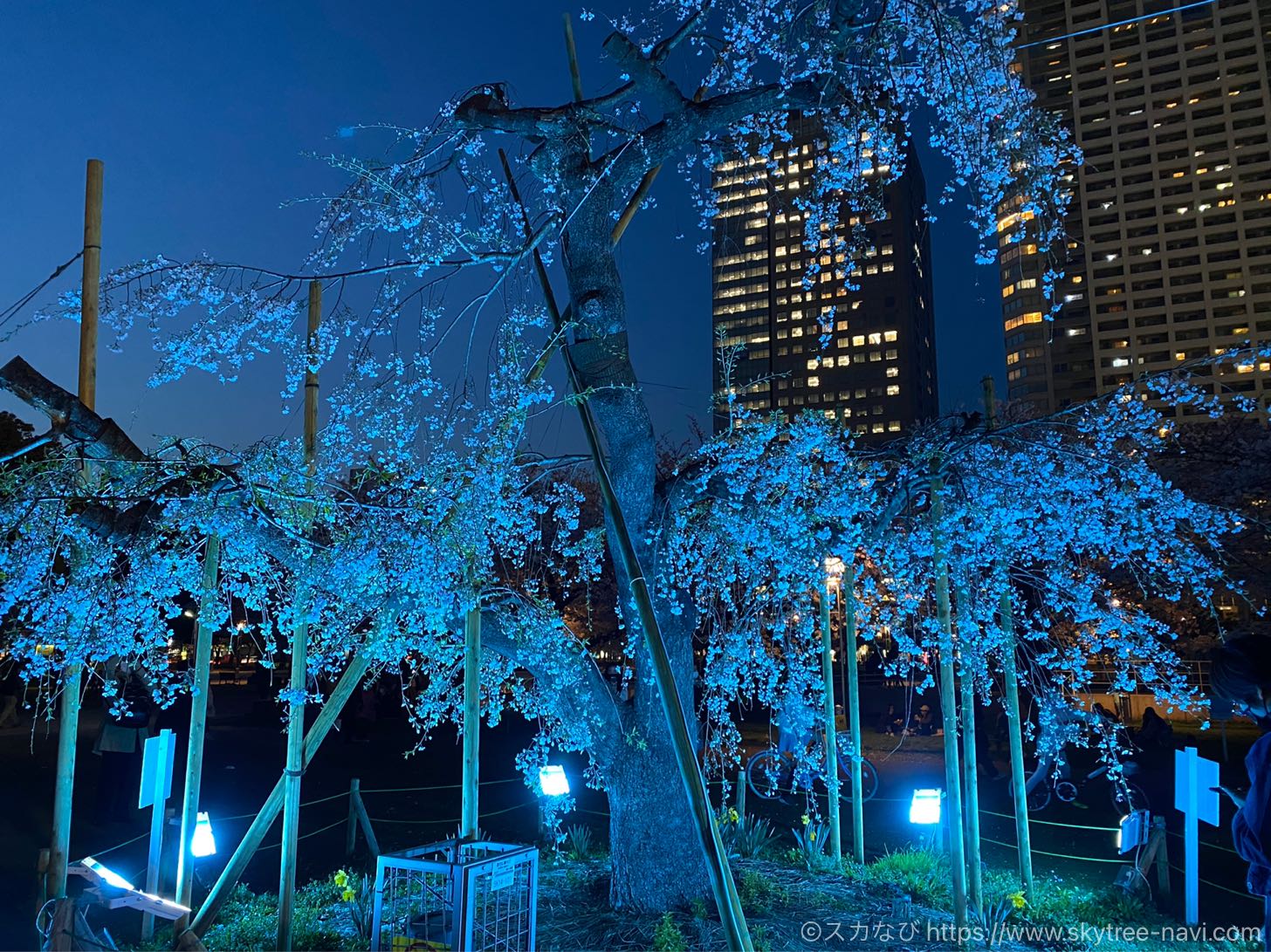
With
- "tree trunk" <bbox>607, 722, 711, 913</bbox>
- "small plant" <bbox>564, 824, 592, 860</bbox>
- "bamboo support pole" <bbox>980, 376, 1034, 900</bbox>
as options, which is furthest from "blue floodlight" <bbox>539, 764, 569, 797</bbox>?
"bamboo support pole" <bbox>980, 376, 1034, 900</bbox>

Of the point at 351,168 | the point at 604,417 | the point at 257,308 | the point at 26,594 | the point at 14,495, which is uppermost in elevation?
the point at 351,168

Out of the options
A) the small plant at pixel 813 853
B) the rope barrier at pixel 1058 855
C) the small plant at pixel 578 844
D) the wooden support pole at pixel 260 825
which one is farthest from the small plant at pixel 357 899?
the rope barrier at pixel 1058 855

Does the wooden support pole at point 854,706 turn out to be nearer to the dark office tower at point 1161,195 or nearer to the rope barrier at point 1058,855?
the rope barrier at point 1058,855

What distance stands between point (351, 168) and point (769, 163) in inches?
136

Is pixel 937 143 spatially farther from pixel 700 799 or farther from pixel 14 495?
pixel 14 495

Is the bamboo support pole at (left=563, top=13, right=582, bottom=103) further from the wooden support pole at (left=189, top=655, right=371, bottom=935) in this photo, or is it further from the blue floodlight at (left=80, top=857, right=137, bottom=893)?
the blue floodlight at (left=80, top=857, right=137, bottom=893)

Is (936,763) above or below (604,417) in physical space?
below

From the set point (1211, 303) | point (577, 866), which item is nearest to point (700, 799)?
point (577, 866)

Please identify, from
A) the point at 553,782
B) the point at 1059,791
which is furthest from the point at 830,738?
the point at 1059,791

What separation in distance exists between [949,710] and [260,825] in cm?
550

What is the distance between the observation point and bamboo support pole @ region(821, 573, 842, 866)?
321 inches

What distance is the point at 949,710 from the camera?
7.18m

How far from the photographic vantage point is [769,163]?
7605 millimetres

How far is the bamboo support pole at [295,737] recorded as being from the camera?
669 centimetres
